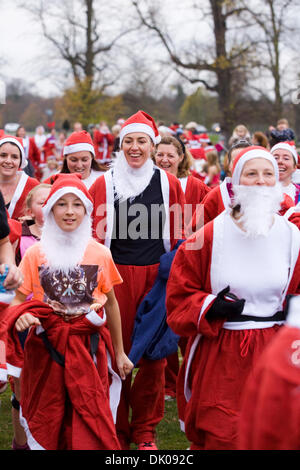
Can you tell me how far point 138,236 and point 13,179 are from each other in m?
→ 1.58

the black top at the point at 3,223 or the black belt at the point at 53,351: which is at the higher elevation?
the black top at the point at 3,223

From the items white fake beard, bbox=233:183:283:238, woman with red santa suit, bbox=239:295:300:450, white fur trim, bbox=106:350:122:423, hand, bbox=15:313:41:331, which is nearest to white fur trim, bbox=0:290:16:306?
hand, bbox=15:313:41:331

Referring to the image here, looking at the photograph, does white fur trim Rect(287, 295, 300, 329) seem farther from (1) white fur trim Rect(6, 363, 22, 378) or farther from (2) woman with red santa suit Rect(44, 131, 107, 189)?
(2) woman with red santa suit Rect(44, 131, 107, 189)

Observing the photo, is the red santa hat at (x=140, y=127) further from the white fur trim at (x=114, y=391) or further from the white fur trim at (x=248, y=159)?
the white fur trim at (x=114, y=391)

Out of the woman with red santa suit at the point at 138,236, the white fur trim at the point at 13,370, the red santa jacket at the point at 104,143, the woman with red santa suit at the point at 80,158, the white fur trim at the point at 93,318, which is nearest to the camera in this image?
the white fur trim at the point at 93,318

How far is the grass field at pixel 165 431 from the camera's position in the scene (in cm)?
497

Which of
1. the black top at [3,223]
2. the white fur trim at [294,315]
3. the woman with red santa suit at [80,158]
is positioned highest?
the woman with red santa suit at [80,158]

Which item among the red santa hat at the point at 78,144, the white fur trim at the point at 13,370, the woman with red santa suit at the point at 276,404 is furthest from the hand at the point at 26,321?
the red santa hat at the point at 78,144

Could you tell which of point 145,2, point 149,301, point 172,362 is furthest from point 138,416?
point 145,2

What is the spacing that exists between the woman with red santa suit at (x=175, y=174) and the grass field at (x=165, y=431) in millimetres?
237

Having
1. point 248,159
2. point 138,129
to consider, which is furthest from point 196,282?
point 138,129

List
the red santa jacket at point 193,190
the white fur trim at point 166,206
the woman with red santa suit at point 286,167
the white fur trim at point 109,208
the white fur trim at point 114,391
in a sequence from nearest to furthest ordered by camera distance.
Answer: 1. the white fur trim at point 114,391
2. the white fur trim at point 109,208
3. the white fur trim at point 166,206
4. the woman with red santa suit at point 286,167
5. the red santa jacket at point 193,190

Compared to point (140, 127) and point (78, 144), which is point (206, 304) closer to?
point (140, 127)

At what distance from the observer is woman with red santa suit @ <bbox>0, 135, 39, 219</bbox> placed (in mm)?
5812
